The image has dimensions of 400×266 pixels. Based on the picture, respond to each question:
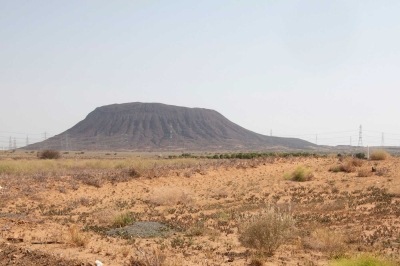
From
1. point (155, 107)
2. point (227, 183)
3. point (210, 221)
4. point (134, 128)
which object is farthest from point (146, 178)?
point (155, 107)

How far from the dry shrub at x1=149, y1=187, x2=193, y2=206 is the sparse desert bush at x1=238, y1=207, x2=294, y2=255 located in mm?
9394

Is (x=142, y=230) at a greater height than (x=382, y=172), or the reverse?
(x=382, y=172)

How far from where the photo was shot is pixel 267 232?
9102 millimetres

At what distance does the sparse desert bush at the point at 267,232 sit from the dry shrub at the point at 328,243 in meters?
0.86

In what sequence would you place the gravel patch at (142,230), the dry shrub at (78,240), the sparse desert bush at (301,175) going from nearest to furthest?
1. the dry shrub at (78,240)
2. the gravel patch at (142,230)
3. the sparse desert bush at (301,175)

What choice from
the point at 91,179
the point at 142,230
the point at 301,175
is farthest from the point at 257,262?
the point at 301,175

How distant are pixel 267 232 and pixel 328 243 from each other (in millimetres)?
1687

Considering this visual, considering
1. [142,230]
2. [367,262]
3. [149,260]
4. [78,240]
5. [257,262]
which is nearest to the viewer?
[367,262]

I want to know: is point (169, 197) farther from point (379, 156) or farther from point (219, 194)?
point (379, 156)

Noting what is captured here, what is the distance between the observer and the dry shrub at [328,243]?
8.95 metres

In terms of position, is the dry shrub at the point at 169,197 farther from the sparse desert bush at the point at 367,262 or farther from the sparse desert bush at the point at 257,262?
the sparse desert bush at the point at 367,262

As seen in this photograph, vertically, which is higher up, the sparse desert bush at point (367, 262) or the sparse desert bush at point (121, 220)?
the sparse desert bush at point (367, 262)

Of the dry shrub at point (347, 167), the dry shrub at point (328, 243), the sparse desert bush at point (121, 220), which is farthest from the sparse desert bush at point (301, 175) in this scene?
the dry shrub at point (328, 243)

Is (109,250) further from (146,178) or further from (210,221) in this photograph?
(146,178)
